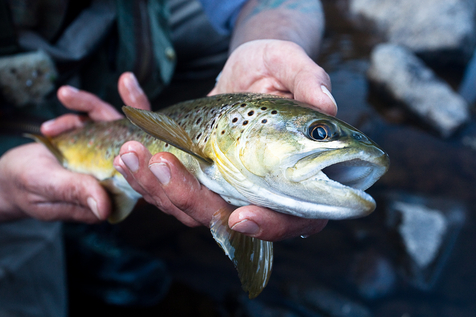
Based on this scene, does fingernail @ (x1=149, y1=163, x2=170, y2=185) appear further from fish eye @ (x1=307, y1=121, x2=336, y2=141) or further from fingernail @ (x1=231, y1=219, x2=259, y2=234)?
fish eye @ (x1=307, y1=121, x2=336, y2=141)

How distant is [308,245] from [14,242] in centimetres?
266

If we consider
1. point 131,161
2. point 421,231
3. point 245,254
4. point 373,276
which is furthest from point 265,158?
point 421,231

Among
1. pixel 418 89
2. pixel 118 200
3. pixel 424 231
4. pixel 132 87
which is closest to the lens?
pixel 118 200

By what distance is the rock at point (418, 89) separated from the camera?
4852mm

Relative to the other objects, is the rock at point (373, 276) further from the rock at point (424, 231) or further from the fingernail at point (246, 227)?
the fingernail at point (246, 227)

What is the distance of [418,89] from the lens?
5207 millimetres

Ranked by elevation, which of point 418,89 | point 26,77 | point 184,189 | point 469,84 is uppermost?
point 26,77

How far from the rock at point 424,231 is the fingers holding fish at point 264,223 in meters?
2.43

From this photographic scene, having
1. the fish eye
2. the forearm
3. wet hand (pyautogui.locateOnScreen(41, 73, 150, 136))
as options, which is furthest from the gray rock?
wet hand (pyautogui.locateOnScreen(41, 73, 150, 136))

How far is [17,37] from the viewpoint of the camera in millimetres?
2303

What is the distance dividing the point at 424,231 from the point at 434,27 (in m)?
4.71

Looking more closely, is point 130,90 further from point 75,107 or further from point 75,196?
point 75,196

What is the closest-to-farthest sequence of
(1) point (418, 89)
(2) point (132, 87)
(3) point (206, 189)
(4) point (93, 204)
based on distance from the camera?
(3) point (206, 189), (4) point (93, 204), (2) point (132, 87), (1) point (418, 89)

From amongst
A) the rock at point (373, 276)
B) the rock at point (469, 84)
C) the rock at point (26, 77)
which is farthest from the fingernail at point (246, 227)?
the rock at point (469, 84)
